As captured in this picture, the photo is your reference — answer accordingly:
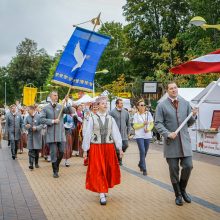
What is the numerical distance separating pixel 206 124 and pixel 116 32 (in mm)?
50352

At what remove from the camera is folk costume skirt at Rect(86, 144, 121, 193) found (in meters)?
7.91

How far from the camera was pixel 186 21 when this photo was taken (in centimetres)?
4753

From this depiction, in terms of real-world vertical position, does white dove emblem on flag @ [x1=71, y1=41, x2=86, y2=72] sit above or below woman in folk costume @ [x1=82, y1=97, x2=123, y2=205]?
above

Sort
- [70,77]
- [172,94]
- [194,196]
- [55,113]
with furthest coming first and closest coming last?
[55,113]
[70,77]
[194,196]
[172,94]

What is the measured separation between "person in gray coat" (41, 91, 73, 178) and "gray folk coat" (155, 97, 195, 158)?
3.85 m

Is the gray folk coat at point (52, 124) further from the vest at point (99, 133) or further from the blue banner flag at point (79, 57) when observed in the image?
the vest at point (99, 133)

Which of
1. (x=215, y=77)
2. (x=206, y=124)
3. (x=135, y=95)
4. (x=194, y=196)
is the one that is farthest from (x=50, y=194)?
(x=135, y=95)

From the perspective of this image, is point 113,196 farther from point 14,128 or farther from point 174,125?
point 14,128

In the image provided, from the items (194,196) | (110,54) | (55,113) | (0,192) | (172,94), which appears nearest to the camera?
(172,94)

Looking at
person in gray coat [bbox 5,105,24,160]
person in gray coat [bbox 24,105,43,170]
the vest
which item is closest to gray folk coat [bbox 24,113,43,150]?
person in gray coat [bbox 24,105,43,170]

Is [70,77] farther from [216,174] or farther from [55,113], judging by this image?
[216,174]

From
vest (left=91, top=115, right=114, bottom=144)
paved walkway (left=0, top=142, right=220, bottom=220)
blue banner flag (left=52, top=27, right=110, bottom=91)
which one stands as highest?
blue banner flag (left=52, top=27, right=110, bottom=91)

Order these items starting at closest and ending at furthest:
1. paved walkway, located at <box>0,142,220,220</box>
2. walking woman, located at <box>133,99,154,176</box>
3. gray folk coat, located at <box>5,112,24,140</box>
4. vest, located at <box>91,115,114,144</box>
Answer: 1. paved walkway, located at <box>0,142,220,220</box>
2. vest, located at <box>91,115,114,144</box>
3. walking woman, located at <box>133,99,154,176</box>
4. gray folk coat, located at <box>5,112,24,140</box>

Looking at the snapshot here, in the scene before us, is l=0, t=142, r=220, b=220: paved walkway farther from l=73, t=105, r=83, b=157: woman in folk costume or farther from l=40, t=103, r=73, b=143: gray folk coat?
l=73, t=105, r=83, b=157: woman in folk costume
